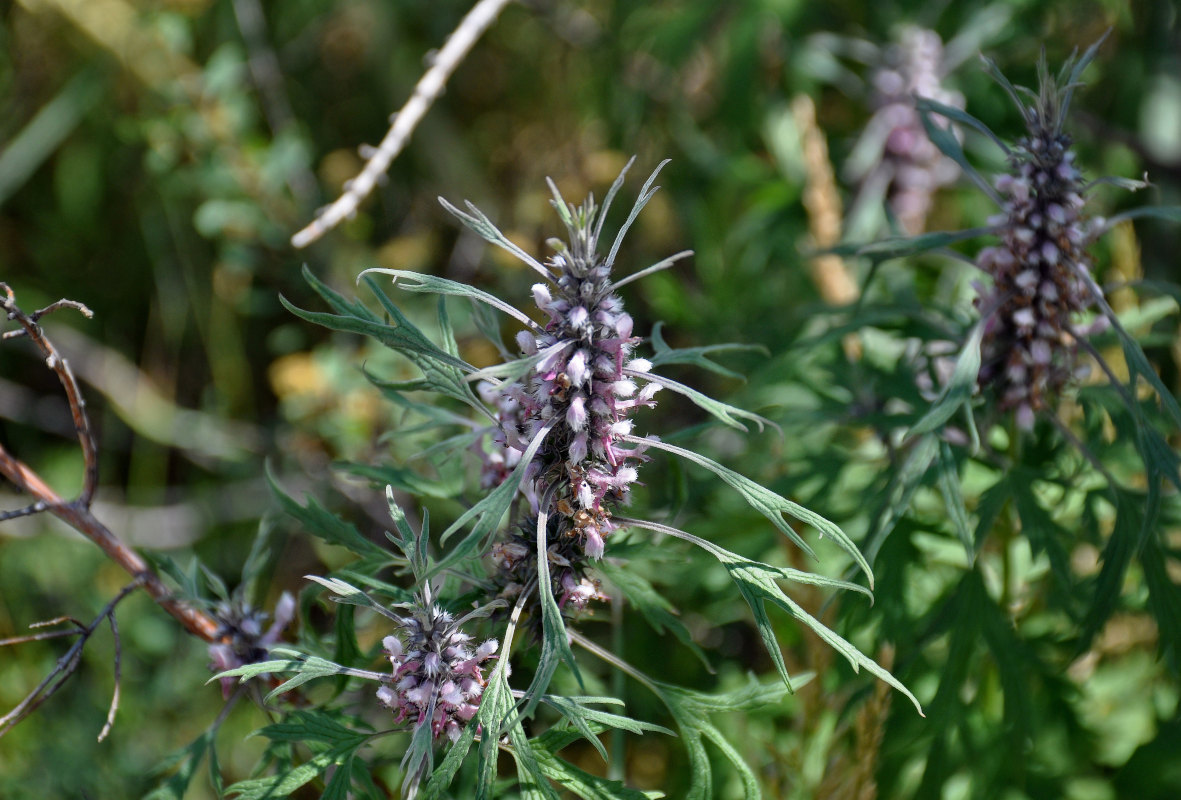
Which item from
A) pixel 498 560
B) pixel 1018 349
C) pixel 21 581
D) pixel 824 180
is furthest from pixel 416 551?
pixel 21 581

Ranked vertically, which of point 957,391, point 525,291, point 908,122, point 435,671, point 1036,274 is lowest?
point 435,671

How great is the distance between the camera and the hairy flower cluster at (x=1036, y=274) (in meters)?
1.05

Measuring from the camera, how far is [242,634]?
3.36ft

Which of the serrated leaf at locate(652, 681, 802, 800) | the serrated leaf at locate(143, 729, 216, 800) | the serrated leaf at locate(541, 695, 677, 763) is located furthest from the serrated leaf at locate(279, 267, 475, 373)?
the serrated leaf at locate(143, 729, 216, 800)

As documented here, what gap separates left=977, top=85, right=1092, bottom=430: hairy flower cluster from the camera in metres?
1.05

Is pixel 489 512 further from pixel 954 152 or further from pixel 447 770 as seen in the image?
pixel 954 152

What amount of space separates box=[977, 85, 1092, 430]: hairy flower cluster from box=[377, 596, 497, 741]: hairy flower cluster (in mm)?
756

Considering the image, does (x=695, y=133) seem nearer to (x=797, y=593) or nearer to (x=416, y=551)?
(x=797, y=593)

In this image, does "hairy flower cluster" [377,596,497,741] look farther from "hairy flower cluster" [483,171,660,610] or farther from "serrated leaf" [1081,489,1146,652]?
"serrated leaf" [1081,489,1146,652]

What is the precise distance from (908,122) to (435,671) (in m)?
1.84

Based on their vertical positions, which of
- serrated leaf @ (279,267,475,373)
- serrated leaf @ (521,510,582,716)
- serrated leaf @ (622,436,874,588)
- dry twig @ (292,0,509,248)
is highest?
dry twig @ (292,0,509,248)

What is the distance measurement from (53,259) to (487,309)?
213 centimetres

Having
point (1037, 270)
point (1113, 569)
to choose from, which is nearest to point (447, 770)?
point (1113, 569)

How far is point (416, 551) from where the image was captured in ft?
2.64
